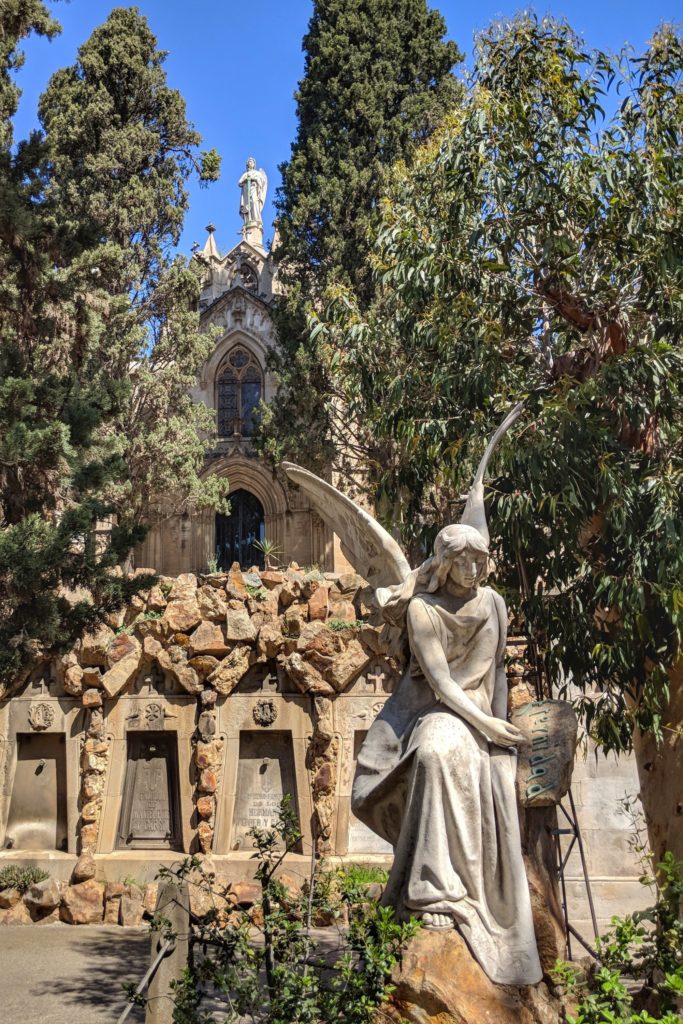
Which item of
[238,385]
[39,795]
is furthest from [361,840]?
Answer: [238,385]

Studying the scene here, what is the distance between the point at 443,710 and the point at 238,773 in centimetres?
985

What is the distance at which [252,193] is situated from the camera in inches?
1254

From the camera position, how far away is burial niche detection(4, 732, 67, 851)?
14758mm

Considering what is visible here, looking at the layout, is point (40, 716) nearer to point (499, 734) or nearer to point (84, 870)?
point (84, 870)

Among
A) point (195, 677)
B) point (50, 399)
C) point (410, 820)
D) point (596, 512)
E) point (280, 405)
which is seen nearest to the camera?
point (410, 820)

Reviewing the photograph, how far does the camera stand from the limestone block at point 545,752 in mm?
5695

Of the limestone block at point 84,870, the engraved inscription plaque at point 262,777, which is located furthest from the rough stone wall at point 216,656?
the engraved inscription plaque at point 262,777

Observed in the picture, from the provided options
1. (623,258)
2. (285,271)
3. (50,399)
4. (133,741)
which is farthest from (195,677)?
(285,271)

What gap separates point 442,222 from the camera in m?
9.99

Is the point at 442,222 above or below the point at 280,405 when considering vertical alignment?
below

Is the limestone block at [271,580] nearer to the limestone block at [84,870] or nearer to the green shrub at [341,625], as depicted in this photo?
the green shrub at [341,625]

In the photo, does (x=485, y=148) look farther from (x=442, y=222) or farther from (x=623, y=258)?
(x=623, y=258)

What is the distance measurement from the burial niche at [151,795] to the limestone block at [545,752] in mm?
9520

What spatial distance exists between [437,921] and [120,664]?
10.5 m
